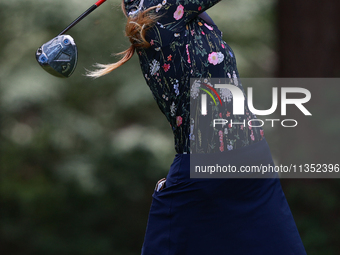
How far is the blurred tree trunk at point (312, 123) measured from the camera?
12.3ft

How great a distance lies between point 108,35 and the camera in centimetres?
425

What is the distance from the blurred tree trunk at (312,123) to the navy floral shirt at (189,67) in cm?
235

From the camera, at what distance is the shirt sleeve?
1.45m

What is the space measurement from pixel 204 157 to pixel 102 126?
2849mm

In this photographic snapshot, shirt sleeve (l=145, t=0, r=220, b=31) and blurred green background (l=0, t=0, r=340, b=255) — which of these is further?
blurred green background (l=0, t=0, r=340, b=255)

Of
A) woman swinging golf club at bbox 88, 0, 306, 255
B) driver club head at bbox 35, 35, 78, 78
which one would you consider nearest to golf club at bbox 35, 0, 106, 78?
driver club head at bbox 35, 35, 78, 78

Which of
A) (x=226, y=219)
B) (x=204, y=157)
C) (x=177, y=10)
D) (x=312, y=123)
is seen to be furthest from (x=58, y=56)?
(x=312, y=123)

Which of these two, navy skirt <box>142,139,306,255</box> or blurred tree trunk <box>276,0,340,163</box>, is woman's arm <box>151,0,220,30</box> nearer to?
navy skirt <box>142,139,306,255</box>

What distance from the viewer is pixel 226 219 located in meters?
1.47

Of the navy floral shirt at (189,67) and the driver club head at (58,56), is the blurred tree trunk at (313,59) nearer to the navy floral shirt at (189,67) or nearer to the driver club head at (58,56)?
the navy floral shirt at (189,67)

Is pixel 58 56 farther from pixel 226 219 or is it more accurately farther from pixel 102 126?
pixel 102 126

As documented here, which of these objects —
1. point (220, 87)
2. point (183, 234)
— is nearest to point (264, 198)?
point (183, 234)

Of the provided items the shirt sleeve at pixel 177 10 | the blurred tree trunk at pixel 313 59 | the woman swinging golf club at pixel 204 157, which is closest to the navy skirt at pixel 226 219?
the woman swinging golf club at pixel 204 157

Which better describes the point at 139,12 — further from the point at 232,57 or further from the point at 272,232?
the point at 272,232
